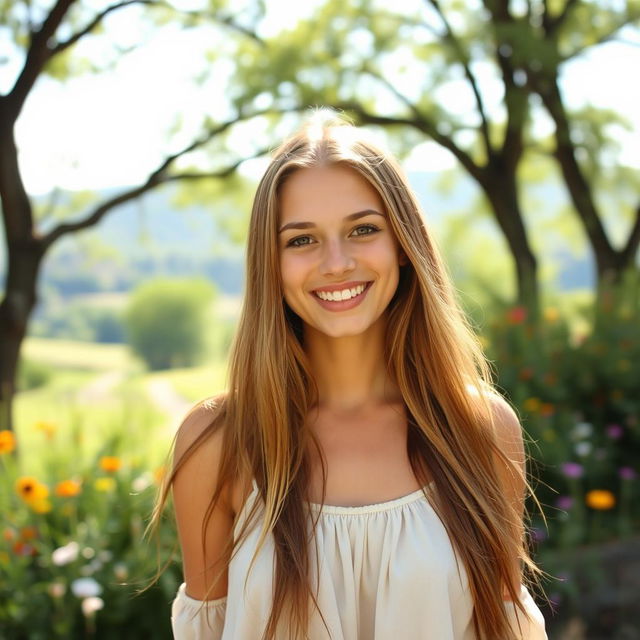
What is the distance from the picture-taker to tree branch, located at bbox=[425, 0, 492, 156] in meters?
7.57

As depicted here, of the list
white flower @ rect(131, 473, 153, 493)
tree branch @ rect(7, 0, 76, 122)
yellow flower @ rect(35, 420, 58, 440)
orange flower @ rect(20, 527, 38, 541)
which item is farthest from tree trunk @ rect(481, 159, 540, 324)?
orange flower @ rect(20, 527, 38, 541)

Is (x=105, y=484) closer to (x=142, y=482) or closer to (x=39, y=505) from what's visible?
(x=142, y=482)

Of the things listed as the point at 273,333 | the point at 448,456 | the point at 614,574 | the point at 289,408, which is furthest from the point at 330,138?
the point at 614,574

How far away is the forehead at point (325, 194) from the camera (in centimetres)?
188

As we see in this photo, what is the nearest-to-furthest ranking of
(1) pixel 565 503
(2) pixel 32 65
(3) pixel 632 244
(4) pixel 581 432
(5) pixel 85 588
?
(5) pixel 85 588 < (1) pixel 565 503 < (4) pixel 581 432 < (2) pixel 32 65 < (3) pixel 632 244

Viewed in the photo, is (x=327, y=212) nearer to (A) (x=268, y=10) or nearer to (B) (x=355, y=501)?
(B) (x=355, y=501)

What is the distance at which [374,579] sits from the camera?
1.84 meters

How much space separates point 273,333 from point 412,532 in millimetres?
558

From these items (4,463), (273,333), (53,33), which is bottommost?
(4,463)

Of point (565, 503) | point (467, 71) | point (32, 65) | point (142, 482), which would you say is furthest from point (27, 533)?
point (467, 71)

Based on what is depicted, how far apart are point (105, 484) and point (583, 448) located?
7.97 feet

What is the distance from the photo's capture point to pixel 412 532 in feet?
5.97

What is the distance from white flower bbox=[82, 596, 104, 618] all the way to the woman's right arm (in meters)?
1.07

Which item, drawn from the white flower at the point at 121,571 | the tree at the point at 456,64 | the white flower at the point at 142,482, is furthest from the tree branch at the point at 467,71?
the white flower at the point at 121,571
